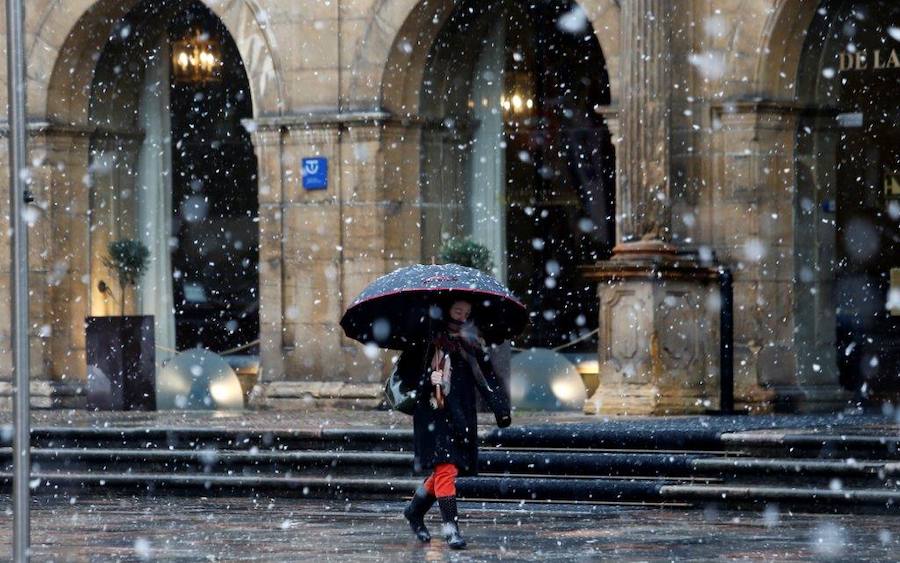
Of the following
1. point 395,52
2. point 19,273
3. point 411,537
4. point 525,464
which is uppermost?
point 395,52

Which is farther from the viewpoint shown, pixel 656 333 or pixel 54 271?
pixel 54 271

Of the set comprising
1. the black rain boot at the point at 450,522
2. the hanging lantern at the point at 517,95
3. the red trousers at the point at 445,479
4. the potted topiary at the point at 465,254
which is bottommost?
the black rain boot at the point at 450,522

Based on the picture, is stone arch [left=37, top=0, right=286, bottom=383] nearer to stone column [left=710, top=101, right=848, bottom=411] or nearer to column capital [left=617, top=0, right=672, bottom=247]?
column capital [left=617, top=0, right=672, bottom=247]

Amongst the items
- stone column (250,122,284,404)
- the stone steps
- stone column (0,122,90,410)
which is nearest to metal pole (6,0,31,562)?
the stone steps

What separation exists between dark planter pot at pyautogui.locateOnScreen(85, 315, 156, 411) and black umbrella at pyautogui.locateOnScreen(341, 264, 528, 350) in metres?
8.96

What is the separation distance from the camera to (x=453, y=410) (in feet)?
37.8

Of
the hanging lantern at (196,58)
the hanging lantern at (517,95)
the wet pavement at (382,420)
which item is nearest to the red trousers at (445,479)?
the wet pavement at (382,420)

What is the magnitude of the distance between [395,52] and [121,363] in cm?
403

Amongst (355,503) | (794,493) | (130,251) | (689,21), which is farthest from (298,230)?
(794,493)

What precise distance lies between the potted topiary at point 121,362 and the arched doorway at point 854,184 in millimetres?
6463

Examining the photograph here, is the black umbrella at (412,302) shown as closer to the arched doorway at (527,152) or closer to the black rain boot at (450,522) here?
the black rain boot at (450,522)

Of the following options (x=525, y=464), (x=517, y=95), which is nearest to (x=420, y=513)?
(x=525, y=464)

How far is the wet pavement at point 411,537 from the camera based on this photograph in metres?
11.1

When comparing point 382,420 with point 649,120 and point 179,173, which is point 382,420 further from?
point 179,173
